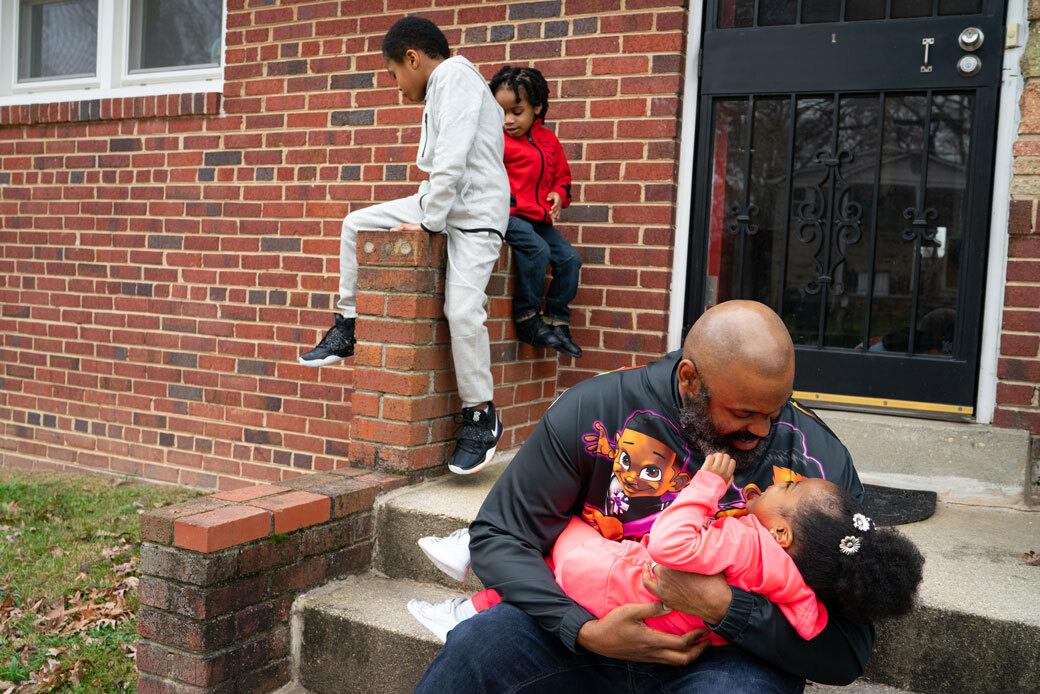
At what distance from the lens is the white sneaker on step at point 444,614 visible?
2443 millimetres

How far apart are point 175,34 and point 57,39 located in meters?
1.10

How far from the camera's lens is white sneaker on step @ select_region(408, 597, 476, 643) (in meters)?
2.44

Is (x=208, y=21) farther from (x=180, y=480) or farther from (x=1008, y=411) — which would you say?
(x=1008, y=411)

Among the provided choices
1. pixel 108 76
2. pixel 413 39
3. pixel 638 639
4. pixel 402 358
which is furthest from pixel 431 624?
pixel 108 76

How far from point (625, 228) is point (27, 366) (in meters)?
4.20

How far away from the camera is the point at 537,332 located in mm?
3834

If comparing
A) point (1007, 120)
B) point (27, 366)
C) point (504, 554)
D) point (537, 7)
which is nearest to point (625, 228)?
point (537, 7)

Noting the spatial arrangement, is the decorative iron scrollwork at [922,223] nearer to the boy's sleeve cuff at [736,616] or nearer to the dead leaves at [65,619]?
the boy's sleeve cuff at [736,616]

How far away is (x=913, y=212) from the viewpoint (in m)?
3.82

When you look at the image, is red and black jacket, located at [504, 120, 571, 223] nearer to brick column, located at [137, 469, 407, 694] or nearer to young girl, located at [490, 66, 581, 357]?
young girl, located at [490, 66, 581, 357]

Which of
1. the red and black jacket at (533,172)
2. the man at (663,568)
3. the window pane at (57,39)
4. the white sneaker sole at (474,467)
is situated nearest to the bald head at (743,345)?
the man at (663,568)

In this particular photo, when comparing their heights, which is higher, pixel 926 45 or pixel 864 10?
pixel 864 10

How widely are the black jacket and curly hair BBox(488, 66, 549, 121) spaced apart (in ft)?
6.30

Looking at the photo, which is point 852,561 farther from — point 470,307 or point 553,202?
point 553,202
